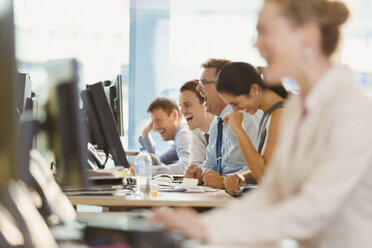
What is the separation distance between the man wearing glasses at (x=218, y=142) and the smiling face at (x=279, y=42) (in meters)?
1.87

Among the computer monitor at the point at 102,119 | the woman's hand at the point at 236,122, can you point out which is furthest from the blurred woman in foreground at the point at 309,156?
the woman's hand at the point at 236,122

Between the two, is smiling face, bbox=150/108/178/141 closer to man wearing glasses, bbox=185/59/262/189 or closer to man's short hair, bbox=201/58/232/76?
man wearing glasses, bbox=185/59/262/189

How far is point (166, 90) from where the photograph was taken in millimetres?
7074

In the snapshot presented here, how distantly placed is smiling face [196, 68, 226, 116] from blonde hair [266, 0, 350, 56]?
246 centimetres

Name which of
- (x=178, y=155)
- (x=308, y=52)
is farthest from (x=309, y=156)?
(x=178, y=155)

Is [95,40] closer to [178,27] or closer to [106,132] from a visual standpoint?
[178,27]

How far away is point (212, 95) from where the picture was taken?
385 cm

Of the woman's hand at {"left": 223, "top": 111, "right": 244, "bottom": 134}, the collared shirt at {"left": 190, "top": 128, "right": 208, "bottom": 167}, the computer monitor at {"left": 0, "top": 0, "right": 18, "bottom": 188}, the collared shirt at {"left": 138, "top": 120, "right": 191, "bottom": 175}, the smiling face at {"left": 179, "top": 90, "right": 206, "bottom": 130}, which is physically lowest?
the collared shirt at {"left": 138, "top": 120, "right": 191, "bottom": 175}

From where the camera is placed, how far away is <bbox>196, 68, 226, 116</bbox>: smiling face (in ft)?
12.6

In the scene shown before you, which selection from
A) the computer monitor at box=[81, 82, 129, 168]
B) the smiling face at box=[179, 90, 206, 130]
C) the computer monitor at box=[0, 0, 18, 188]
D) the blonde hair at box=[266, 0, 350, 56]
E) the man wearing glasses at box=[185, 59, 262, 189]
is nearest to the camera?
the computer monitor at box=[0, 0, 18, 188]

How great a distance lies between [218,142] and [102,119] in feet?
3.97

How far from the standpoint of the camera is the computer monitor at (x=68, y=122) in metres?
1.35

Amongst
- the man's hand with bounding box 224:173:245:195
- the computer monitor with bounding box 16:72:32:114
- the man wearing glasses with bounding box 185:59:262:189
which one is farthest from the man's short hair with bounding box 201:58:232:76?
the computer monitor with bounding box 16:72:32:114

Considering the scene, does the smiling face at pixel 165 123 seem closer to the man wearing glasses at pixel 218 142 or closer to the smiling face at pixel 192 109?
the smiling face at pixel 192 109
